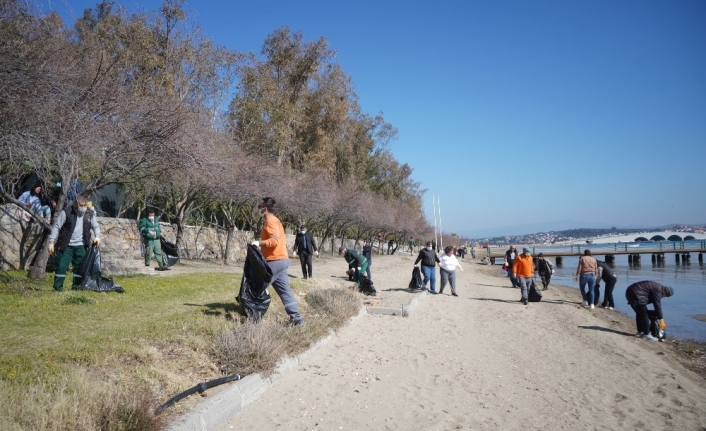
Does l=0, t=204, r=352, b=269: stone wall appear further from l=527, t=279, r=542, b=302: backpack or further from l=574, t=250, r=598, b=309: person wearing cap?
l=574, t=250, r=598, b=309: person wearing cap

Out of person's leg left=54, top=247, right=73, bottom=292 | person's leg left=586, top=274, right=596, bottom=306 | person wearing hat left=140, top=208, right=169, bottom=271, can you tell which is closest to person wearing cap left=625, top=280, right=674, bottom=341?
person's leg left=586, top=274, right=596, bottom=306

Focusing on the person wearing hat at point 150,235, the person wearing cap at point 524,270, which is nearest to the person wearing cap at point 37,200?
the person wearing hat at point 150,235

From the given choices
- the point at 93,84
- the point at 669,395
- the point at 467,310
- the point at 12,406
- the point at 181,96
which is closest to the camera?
the point at 12,406

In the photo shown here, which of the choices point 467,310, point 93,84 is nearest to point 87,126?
point 93,84

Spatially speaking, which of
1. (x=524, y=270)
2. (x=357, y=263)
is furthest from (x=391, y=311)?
(x=524, y=270)

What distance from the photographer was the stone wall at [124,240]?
1159 cm

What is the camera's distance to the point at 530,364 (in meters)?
7.94

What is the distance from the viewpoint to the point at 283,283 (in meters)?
7.27

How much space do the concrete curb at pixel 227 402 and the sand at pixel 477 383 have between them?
0.28 feet

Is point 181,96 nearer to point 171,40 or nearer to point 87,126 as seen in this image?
point 171,40

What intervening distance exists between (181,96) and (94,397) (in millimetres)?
13701

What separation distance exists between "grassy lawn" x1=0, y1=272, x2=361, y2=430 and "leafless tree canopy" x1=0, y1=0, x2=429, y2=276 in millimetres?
2274

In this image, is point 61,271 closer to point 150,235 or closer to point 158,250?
point 150,235

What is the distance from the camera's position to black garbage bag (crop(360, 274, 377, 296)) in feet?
45.9
